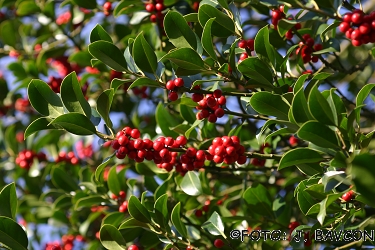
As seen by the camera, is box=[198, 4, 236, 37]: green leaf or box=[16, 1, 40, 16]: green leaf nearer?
box=[198, 4, 236, 37]: green leaf

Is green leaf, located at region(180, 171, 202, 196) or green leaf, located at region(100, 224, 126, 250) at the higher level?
green leaf, located at region(180, 171, 202, 196)

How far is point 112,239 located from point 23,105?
7.62 feet

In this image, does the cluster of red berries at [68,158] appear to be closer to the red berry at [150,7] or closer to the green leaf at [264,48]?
the red berry at [150,7]

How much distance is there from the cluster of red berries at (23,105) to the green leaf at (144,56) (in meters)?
2.33

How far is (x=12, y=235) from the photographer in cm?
200

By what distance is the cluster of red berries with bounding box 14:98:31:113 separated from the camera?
4.09 metres

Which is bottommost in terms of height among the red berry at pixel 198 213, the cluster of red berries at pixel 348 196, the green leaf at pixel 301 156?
the red berry at pixel 198 213

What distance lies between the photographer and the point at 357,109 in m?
1.70

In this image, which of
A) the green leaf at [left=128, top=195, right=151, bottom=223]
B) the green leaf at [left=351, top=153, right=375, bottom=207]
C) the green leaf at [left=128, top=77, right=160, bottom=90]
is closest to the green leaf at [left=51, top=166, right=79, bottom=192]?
the green leaf at [left=128, top=195, right=151, bottom=223]

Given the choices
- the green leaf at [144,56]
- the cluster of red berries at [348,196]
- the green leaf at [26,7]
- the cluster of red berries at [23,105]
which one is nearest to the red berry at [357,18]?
the cluster of red berries at [348,196]

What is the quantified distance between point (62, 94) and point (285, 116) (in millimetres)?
891

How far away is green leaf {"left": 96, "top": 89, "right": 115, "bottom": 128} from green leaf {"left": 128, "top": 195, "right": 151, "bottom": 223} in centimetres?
37

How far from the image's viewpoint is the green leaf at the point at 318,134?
1558mm

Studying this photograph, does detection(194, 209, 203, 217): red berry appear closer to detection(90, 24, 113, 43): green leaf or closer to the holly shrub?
the holly shrub
